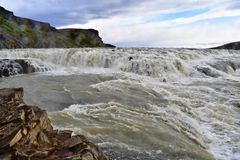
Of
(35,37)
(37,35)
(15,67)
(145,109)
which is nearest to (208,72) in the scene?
(15,67)

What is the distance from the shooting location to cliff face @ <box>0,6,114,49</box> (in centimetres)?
5941

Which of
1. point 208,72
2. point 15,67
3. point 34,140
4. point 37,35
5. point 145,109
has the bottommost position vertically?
point 37,35

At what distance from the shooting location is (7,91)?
9.59m

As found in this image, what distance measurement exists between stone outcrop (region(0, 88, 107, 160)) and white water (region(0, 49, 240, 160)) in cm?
219

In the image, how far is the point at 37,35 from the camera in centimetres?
6525

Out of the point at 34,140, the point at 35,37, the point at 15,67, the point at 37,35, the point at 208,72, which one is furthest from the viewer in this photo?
the point at 37,35

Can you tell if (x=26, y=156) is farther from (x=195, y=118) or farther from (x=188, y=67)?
(x=188, y=67)

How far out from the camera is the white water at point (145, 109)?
33.0 feet

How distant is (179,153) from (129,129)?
1.80 metres

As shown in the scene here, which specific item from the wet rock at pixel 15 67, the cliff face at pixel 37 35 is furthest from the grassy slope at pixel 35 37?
the wet rock at pixel 15 67

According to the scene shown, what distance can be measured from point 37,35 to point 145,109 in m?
54.1

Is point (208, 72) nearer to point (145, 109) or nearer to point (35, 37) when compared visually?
point (145, 109)

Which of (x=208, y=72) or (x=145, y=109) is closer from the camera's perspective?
(x=145, y=109)

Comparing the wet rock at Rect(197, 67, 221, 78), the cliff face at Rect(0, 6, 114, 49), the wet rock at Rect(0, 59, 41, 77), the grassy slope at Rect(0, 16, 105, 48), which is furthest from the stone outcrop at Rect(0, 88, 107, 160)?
the grassy slope at Rect(0, 16, 105, 48)
